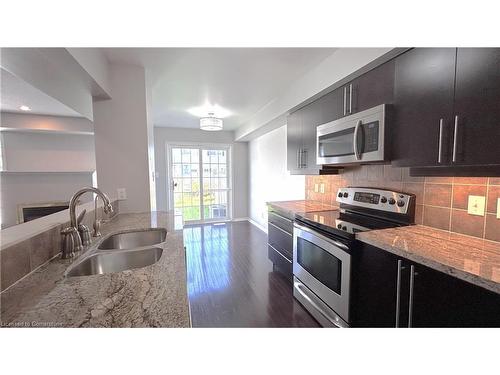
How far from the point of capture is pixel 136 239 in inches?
63.2

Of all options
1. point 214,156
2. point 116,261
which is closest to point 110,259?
point 116,261

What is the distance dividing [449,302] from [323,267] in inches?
33.8

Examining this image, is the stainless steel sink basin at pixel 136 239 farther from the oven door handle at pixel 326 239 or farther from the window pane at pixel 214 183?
the window pane at pixel 214 183

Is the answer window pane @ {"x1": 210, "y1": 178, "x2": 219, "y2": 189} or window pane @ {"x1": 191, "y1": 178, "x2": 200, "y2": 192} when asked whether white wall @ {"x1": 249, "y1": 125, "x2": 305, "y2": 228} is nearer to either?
window pane @ {"x1": 210, "y1": 178, "x2": 219, "y2": 189}

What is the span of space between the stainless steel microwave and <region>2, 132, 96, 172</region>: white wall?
15.3 ft

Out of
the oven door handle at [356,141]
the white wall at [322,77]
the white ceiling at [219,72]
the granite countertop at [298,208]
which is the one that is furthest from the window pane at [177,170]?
the oven door handle at [356,141]

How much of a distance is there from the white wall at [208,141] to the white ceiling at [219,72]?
5.26 feet

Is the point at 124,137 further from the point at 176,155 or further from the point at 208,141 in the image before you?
the point at 208,141

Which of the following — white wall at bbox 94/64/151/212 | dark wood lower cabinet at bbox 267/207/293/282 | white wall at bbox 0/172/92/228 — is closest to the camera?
white wall at bbox 94/64/151/212

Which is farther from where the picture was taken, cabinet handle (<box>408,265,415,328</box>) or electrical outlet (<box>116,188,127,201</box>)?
electrical outlet (<box>116,188,127,201</box>)

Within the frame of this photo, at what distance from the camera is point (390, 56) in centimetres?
144

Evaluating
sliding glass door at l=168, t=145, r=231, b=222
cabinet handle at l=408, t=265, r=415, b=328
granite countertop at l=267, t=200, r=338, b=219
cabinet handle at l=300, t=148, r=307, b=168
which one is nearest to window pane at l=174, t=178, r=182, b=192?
sliding glass door at l=168, t=145, r=231, b=222

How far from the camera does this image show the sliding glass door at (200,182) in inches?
209

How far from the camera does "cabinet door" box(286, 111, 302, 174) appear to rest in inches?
104
